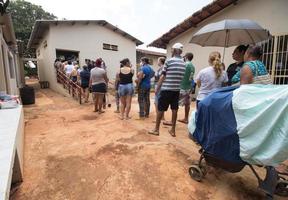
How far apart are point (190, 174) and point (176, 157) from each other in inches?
22.2

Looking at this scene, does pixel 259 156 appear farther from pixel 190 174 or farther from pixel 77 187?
pixel 77 187

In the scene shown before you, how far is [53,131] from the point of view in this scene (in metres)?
4.80

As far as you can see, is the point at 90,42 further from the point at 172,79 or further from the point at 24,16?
the point at 24,16

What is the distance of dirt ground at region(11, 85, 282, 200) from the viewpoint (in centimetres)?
244

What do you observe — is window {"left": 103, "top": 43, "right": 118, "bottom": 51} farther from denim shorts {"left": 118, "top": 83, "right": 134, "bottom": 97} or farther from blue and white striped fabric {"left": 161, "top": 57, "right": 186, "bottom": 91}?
blue and white striped fabric {"left": 161, "top": 57, "right": 186, "bottom": 91}

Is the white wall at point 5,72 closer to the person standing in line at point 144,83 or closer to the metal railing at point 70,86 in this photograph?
the metal railing at point 70,86

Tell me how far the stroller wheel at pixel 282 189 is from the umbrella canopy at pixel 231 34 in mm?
2672

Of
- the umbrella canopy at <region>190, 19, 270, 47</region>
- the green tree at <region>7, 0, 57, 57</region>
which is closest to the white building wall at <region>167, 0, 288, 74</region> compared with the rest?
the umbrella canopy at <region>190, 19, 270, 47</region>

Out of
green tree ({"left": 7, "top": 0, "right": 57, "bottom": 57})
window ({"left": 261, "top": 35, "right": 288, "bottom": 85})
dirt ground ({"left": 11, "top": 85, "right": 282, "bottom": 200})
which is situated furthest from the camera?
green tree ({"left": 7, "top": 0, "right": 57, "bottom": 57})

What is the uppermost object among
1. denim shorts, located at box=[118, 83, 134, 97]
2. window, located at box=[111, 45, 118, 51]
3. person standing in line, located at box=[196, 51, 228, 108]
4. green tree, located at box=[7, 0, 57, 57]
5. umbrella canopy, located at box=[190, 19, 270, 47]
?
green tree, located at box=[7, 0, 57, 57]

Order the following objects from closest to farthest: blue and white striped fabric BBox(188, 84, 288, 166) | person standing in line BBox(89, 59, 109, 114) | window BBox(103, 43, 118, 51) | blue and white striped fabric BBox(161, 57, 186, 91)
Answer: blue and white striped fabric BBox(188, 84, 288, 166) < blue and white striped fabric BBox(161, 57, 186, 91) < person standing in line BBox(89, 59, 109, 114) < window BBox(103, 43, 118, 51)

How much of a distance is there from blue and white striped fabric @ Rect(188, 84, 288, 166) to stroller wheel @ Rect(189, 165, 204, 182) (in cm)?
36

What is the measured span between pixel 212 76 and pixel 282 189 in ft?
6.56

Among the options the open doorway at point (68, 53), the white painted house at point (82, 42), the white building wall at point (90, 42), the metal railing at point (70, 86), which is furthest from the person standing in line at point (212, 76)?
the white building wall at point (90, 42)
